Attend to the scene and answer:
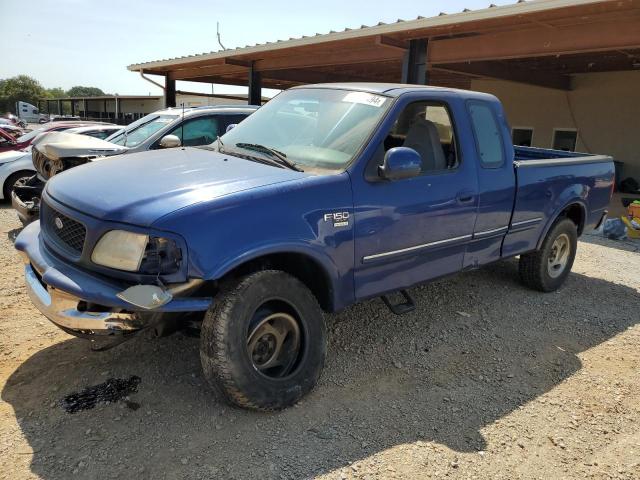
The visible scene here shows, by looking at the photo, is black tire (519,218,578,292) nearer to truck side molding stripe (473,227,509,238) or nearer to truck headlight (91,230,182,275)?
truck side molding stripe (473,227,509,238)

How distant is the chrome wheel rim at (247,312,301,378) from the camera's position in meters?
3.10

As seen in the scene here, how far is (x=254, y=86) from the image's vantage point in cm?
1516

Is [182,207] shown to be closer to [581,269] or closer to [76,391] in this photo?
[76,391]

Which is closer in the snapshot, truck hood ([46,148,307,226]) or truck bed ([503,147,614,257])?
truck hood ([46,148,307,226])

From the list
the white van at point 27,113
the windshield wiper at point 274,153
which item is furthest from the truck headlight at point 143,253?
the white van at point 27,113

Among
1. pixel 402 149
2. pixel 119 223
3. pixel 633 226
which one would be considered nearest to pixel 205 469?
A: pixel 119 223

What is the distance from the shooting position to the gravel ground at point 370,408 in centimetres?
275

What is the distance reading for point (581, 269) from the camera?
22.2 ft

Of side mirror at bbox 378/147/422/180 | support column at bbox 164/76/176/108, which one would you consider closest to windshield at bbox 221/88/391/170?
side mirror at bbox 378/147/422/180

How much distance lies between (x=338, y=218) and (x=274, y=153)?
2.41 ft

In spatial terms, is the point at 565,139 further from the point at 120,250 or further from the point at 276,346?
the point at 120,250

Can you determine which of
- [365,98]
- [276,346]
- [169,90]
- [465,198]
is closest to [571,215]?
[465,198]

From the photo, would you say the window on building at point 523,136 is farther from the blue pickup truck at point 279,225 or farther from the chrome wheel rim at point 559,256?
the blue pickup truck at point 279,225

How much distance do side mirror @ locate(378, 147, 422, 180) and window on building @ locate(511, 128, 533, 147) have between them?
46.9 ft
